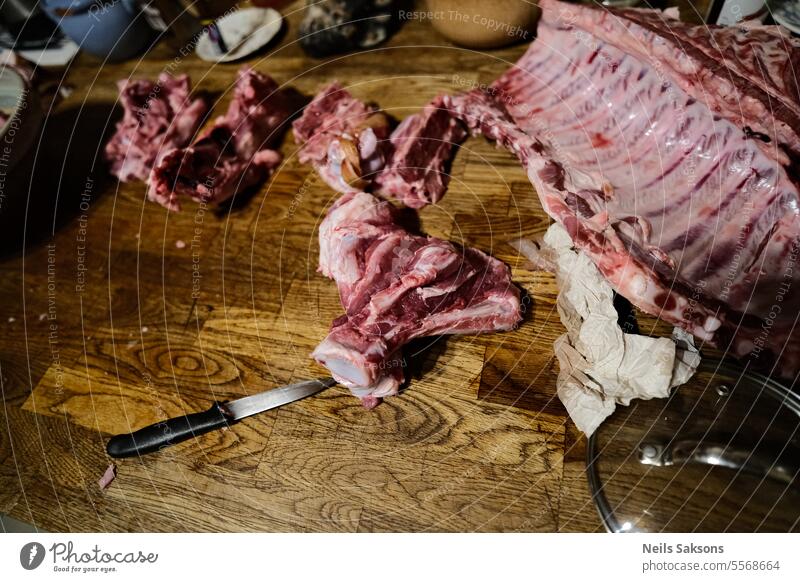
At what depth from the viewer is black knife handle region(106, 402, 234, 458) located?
149cm

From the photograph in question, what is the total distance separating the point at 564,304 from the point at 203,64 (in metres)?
2.05

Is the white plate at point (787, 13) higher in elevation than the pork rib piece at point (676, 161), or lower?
higher

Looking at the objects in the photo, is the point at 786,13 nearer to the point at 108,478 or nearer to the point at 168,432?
the point at 168,432

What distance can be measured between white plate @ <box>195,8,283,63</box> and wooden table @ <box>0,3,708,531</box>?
442mm

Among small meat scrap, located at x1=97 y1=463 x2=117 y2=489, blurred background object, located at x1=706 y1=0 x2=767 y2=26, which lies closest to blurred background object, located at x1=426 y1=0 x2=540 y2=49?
blurred background object, located at x1=706 y1=0 x2=767 y2=26

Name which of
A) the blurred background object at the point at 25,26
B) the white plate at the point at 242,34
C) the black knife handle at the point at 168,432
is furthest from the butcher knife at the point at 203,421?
the blurred background object at the point at 25,26

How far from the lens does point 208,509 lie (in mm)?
1405

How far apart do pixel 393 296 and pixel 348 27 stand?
4.87 feet

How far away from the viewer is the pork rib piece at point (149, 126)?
2195 mm

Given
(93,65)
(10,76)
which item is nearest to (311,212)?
(10,76)

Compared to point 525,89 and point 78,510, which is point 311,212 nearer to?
point 525,89

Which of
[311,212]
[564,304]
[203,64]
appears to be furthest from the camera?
[203,64]

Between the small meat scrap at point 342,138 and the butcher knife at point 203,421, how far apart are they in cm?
73

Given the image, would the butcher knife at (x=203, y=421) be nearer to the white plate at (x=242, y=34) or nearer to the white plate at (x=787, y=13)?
the white plate at (x=242, y=34)
